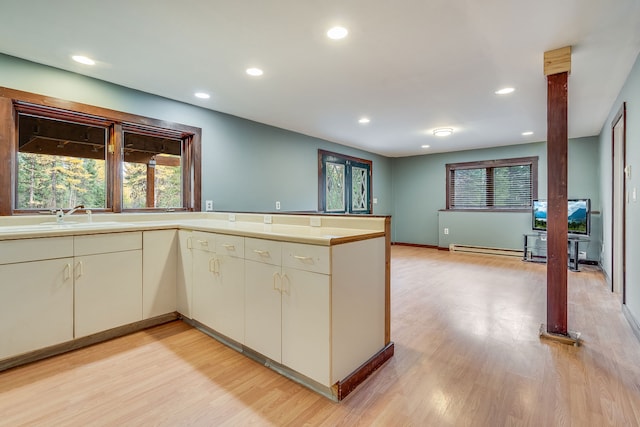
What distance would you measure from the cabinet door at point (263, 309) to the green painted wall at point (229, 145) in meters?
2.10

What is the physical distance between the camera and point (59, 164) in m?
2.88

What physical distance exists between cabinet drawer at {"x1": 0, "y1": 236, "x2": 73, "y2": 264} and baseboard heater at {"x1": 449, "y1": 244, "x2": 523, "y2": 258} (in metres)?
6.67

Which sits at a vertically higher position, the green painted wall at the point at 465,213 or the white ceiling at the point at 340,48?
the white ceiling at the point at 340,48

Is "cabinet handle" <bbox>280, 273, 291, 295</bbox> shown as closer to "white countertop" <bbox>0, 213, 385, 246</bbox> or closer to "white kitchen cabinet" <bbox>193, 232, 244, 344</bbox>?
"white countertop" <bbox>0, 213, 385, 246</bbox>

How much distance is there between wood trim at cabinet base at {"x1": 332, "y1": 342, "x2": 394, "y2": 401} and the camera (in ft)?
5.55

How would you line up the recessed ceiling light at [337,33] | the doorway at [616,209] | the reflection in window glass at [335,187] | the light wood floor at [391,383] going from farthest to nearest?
1. the reflection in window glass at [335,187]
2. the doorway at [616,209]
3. the recessed ceiling light at [337,33]
4. the light wood floor at [391,383]

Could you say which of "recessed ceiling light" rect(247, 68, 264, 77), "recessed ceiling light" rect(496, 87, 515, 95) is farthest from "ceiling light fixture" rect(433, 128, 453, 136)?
"recessed ceiling light" rect(247, 68, 264, 77)

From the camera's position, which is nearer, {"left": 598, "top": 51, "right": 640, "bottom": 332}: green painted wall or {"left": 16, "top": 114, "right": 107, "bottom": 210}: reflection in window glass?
{"left": 598, "top": 51, "right": 640, "bottom": 332}: green painted wall

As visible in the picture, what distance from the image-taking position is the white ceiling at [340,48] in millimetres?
1949

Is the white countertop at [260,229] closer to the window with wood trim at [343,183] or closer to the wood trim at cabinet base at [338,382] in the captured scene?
the wood trim at cabinet base at [338,382]

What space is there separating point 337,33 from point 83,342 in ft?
9.82

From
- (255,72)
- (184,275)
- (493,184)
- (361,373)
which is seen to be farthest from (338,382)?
(493,184)

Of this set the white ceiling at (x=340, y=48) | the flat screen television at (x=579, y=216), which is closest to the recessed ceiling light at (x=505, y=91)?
the white ceiling at (x=340, y=48)

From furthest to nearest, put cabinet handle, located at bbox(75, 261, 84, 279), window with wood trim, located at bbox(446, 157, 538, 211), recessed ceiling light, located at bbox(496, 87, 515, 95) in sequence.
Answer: window with wood trim, located at bbox(446, 157, 538, 211), recessed ceiling light, located at bbox(496, 87, 515, 95), cabinet handle, located at bbox(75, 261, 84, 279)
